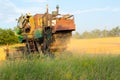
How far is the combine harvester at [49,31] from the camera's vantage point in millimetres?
17734

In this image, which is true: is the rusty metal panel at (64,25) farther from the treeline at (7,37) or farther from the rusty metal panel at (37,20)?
the treeline at (7,37)

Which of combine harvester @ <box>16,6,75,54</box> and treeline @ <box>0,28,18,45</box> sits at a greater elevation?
combine harvester @ <box>16,6,75,54</box>

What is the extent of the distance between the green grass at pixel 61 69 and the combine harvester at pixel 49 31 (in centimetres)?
701

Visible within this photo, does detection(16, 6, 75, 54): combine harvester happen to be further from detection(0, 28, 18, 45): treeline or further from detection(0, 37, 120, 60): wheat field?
detection(0, 28, 18, 45): treeline

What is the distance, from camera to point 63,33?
59.4ft

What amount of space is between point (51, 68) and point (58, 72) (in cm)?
27

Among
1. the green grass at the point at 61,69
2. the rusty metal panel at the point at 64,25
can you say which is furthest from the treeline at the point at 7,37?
the green grass at the point at 61,69

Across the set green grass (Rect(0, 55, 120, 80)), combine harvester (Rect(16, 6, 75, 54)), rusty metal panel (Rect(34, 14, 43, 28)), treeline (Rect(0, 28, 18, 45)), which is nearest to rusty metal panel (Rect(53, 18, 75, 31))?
combine harvester (Rect(16, 6, 75, 54))

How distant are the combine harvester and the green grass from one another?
7.01 m

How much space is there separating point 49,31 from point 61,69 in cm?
847

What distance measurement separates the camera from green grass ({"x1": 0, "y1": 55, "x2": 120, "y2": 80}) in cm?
896

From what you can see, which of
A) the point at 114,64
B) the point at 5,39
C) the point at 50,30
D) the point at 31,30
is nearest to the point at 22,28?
the point at 31,30

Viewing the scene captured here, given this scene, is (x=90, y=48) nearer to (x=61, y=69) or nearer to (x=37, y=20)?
(x=37, y=20)

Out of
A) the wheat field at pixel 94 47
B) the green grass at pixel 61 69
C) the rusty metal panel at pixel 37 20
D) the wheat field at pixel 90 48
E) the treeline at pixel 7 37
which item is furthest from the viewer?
the treeline at pixel 7 37
